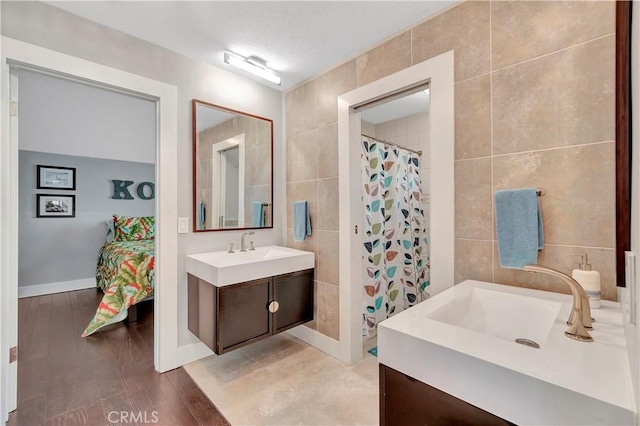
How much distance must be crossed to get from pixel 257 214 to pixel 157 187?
0.86m

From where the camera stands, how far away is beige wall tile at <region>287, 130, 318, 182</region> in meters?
2.49

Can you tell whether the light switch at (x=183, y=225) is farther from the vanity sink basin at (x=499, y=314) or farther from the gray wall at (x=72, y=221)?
the gray wall at (x=72, y=221)

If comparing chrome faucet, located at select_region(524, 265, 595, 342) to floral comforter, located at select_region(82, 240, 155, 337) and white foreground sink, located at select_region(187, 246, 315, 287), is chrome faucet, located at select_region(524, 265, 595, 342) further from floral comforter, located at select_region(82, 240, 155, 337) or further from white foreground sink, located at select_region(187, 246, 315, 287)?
floral comforter, located at select_region(82, 240, 155, 337)

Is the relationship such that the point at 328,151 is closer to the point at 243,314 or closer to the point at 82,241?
the point at 243,314

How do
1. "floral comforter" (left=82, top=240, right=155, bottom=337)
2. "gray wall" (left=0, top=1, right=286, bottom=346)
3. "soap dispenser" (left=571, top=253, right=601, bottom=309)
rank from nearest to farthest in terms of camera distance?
1. "soap dispenser" (left=571, top=253, right=601, bottom=309)
2. "gray wall" (left=0, top=1, right=286, bottom=346)
3. "floral comforter" (left=82, top=240, right=155, bottom=337)

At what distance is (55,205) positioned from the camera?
4.08 metres

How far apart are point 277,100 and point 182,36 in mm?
995

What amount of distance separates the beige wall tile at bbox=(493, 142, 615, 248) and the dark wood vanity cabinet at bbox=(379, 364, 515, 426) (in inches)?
39.7

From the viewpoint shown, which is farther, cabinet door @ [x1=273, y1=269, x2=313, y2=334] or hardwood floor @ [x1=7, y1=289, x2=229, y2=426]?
cabinet door @ [x1=273, y1=269, x2=313, y2=334]

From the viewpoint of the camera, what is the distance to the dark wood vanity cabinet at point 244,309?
6.21 ft

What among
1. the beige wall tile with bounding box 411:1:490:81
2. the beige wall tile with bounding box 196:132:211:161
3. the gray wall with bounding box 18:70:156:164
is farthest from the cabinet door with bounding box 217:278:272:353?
the gray wall with bounding box 18:70:156:164

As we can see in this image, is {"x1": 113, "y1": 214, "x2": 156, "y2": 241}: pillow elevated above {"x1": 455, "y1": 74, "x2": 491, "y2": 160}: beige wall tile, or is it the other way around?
{"x1": 455, "y1": 74, "x2": 491, "y2": 160}: beige wall tile

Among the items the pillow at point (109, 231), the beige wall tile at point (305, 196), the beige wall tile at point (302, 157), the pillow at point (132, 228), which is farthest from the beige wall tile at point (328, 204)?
the pillow at point (109, 231)

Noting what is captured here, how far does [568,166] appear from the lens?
129 centimetres
